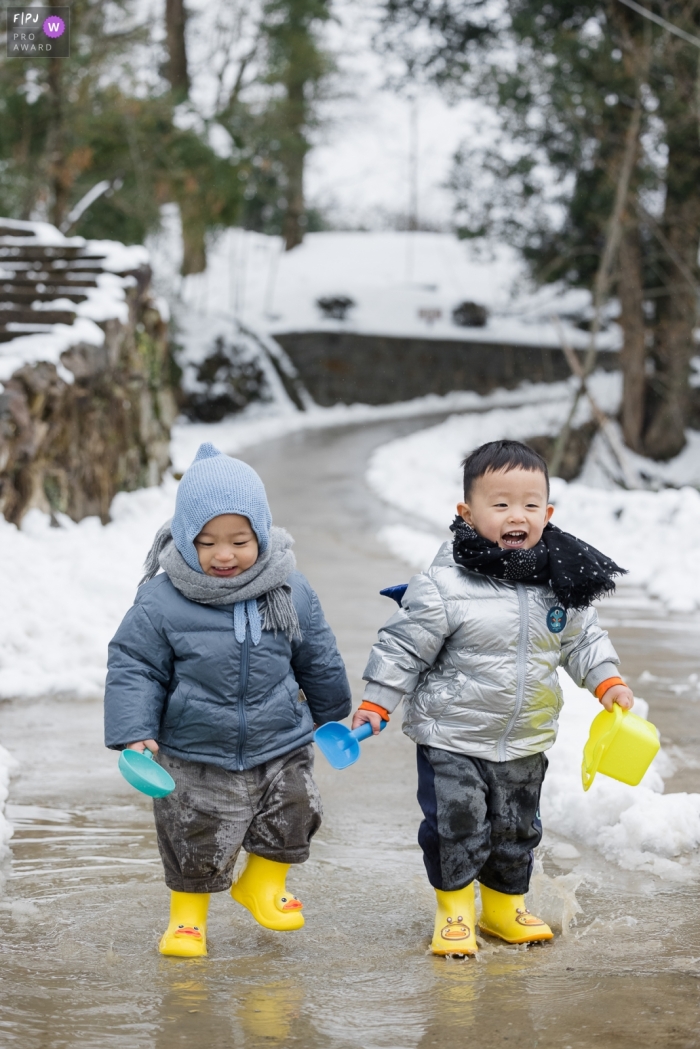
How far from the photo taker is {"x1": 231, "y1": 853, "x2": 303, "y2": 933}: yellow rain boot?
116 inches

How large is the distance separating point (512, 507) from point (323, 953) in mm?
1189

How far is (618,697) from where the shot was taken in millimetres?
3021

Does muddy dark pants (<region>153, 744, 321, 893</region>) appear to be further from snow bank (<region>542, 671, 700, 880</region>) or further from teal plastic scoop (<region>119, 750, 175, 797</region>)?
snow bank (<region>542, 671, 700, 880</region>)

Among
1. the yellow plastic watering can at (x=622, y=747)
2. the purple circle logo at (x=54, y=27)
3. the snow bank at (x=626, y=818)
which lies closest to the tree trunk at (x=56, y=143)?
the purple circle logo at (x=54, y=27)

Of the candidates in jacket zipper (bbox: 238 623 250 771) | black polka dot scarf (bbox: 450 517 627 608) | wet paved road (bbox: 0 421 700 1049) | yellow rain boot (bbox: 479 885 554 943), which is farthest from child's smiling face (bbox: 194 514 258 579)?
yellow rain boot (bbox: 479 885 554 943)

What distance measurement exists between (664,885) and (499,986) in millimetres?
862

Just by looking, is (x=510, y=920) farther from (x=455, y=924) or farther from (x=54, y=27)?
(x=54, y=27)

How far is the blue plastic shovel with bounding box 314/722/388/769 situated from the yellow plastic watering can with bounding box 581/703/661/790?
0.58 meters

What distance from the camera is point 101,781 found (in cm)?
433

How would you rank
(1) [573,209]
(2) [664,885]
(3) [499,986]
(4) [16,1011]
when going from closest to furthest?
(4) [16,1011], (3) [499,986], (2) [664,885], (1) [573,209]

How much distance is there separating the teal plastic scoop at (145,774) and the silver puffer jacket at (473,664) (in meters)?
0.56

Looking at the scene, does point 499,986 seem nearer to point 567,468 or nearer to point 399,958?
point 399,958

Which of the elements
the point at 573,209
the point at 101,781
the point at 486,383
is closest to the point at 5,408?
the point at 101,781

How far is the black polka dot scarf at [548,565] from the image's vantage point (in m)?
3.00
